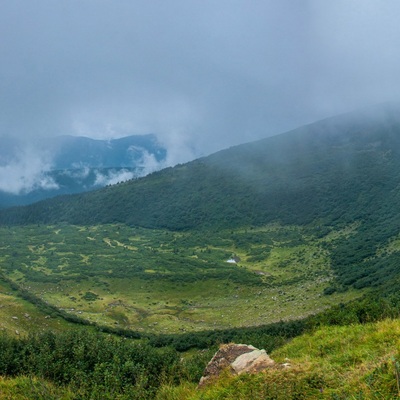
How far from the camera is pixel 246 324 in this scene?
53.7m

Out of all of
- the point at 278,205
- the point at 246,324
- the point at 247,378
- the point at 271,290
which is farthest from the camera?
the point at 278,205

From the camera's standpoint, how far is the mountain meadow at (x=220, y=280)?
9.10 metres

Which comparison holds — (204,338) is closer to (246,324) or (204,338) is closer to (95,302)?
(246,324)

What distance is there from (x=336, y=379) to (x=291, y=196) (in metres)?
150

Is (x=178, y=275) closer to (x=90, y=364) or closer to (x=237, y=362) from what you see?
(x=90, y=364)

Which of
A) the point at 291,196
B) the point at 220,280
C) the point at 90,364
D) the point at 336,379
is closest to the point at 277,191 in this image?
the point at 291,196

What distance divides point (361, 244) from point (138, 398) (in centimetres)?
9478

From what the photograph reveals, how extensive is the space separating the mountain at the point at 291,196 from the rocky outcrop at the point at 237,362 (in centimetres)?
8098

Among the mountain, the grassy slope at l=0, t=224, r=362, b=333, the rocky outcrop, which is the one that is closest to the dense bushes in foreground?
the rocky outcrop

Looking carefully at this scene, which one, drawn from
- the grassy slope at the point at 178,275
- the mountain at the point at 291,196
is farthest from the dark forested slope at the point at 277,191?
the grassy slope at the point at 178,275

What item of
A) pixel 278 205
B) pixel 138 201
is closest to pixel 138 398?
pixel 278 205

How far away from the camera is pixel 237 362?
932 cm

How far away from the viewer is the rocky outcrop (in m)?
8.47

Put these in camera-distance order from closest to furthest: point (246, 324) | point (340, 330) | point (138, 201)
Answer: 1. point (340, 330)
2. point (246, 324)
3. point (138, 201)
